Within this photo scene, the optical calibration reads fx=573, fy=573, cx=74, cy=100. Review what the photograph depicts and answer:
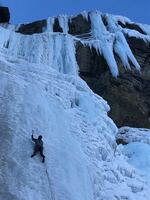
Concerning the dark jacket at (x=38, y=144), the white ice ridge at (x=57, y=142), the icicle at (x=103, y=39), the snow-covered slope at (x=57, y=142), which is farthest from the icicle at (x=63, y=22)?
the dark jacket at (x=38, y=144)

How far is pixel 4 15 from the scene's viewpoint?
107 ft

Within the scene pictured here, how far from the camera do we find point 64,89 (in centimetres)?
2211

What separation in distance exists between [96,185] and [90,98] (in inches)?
206

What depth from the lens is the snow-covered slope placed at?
1537cm

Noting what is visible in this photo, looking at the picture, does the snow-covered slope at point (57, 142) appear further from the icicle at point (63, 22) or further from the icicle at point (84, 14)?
the icicle at point (84, 14)

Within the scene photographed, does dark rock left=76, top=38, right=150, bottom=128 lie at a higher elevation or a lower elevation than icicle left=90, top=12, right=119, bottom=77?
lower

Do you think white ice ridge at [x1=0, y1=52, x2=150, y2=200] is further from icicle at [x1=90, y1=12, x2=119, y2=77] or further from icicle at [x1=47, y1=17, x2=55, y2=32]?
icicle at [x1=47, y1=17, x2=55, y2=32]

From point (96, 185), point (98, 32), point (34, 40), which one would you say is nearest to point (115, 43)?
point (98, 32)

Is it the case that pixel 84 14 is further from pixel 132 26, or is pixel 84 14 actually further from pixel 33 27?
pixel 33 27

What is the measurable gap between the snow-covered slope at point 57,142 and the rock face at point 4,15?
712cm

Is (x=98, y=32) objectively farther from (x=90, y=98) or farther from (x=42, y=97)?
(x=42, y=97)

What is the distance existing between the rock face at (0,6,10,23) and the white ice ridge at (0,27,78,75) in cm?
286

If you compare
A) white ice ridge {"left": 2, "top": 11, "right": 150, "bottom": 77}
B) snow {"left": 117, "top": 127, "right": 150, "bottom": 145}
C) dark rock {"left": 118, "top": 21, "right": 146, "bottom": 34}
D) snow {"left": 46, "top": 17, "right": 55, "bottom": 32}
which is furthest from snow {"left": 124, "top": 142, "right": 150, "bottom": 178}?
snow {"left": 46, "top": 17, "right": 55, "bottom": 32}

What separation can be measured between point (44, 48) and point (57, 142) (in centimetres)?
1123
